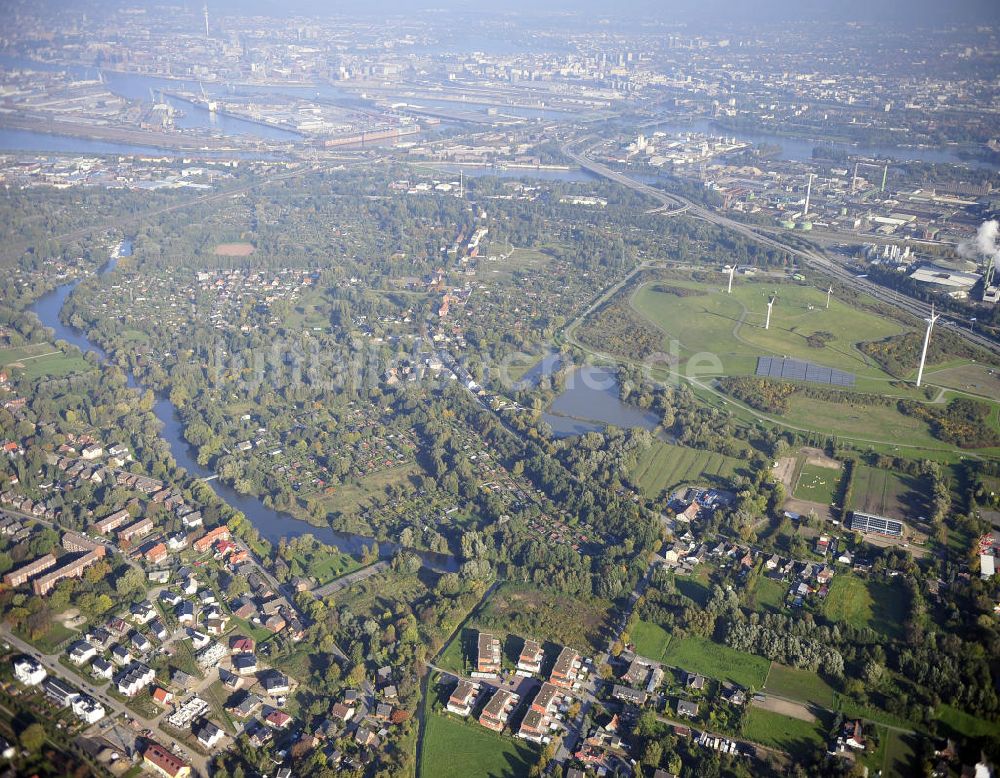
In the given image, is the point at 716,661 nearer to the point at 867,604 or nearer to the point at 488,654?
the point at 867,604

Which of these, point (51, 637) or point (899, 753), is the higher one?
point (51, 637)

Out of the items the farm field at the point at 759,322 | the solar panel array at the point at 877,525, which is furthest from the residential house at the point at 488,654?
the farm field at the point at 759,322

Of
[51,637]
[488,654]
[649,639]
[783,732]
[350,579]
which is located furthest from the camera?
[350,579]

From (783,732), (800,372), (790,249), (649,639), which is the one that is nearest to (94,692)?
(649,639)

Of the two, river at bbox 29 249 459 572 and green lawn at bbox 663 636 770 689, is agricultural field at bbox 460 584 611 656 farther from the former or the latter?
river at bbox 29 249 459 572

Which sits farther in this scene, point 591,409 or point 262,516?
point 591,409

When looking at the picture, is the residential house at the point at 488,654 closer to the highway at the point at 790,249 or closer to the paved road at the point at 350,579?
the paved road at the point at 350,579
